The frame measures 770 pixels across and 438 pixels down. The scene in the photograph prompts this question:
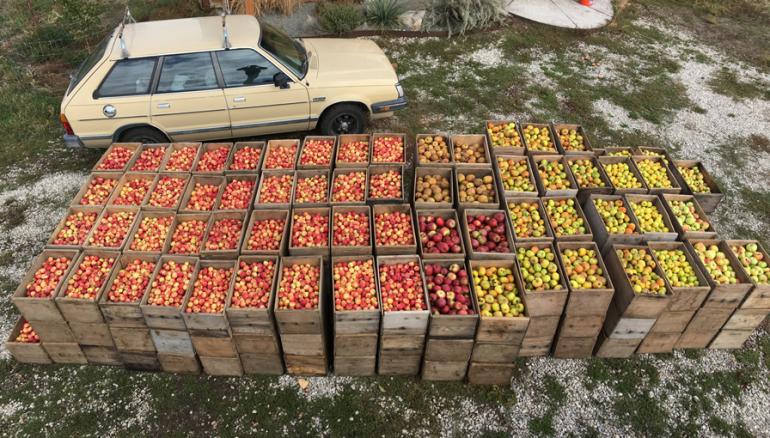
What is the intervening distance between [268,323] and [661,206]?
5.22m

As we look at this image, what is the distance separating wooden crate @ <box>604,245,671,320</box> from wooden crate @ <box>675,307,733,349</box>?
0.69m

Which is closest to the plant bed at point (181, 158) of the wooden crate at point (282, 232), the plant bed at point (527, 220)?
the wooden crate at point (282, 232)

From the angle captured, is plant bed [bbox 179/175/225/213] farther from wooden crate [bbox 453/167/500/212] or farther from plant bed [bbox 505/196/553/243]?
plant bed [bbox 505/196/553/243]

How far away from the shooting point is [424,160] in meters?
6.64

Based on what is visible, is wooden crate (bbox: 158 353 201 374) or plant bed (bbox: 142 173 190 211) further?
plant bed (bbox: 142 173 190 211)

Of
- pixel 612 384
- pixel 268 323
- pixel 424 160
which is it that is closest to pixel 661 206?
pixel 612 384

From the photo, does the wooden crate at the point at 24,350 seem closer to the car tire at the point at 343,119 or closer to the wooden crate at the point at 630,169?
the car tire at the point at 343,119

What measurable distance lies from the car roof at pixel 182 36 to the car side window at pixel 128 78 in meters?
0.12

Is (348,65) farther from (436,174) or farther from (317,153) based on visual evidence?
(436,174)

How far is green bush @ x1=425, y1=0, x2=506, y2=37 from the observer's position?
12.3 meters

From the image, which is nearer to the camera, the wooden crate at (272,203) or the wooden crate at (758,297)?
the wooden crate at (758,297)

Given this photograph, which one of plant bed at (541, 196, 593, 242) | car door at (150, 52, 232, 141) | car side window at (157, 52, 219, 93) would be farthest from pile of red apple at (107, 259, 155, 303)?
plant bed at (541, 196, 593, 242)

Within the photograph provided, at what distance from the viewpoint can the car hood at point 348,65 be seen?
7.74 m

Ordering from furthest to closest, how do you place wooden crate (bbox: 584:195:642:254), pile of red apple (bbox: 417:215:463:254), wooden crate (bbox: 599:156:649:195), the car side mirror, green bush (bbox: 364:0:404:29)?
green bush (bbox: 364:0:404:29) → the car side mirror → wooden crate (bbox: 599:156:649:195) → wooden crate (bbox: 584:195:642:254) → pile of red apple (bbox: 417:215:463:254)
